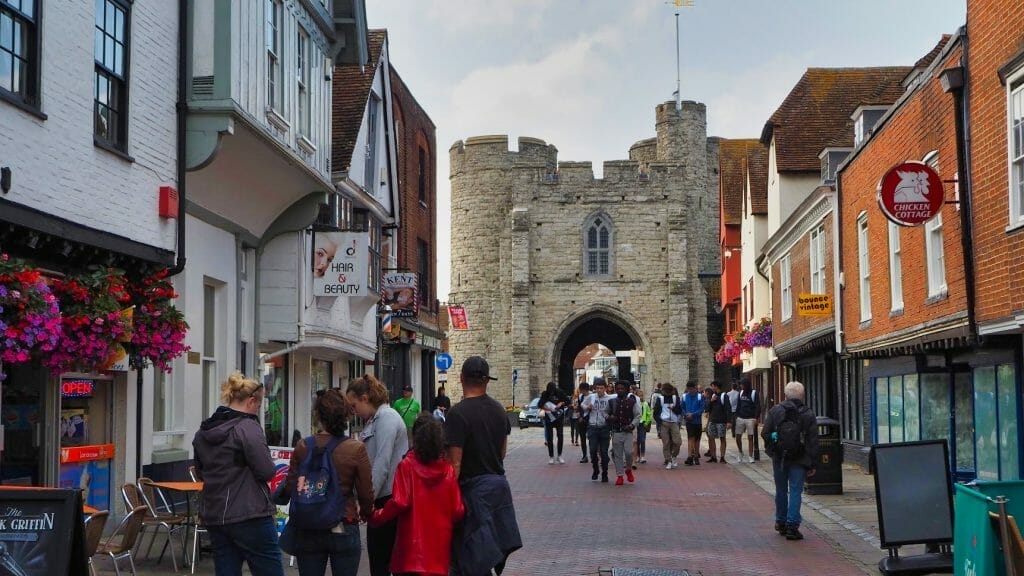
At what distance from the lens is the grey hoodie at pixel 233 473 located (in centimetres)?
773

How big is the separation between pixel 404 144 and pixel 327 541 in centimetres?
2571

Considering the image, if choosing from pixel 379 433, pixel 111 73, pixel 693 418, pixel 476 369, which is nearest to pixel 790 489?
pixel 379 433

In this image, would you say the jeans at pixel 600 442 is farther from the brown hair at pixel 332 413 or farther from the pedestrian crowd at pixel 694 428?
the brown hair at pixel 332 413

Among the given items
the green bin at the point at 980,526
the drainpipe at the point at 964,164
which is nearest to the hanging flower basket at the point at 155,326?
the green bin at the point at 980,526

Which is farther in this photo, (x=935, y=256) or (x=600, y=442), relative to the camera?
(x=600, y=442)

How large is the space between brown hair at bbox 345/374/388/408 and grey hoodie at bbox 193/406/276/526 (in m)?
0.99

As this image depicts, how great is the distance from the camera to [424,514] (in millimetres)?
7410

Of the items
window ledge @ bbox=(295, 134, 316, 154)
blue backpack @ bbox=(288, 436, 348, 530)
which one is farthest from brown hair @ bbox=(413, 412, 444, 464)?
window ledge @ bbox=(295, 134, 316, 154)

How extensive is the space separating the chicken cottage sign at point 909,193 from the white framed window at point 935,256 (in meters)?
1.14

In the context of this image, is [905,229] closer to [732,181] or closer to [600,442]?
[600,442]

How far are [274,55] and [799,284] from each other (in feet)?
57.4

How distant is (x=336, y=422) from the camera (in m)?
7.75

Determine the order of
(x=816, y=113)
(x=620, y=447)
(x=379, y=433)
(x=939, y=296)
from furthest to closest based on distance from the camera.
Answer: (x=816, y=113) < (x=620, y=447) < (x=939, y=296) < (x=379, y=433)

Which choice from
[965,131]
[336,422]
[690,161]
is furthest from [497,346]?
[336,422]
